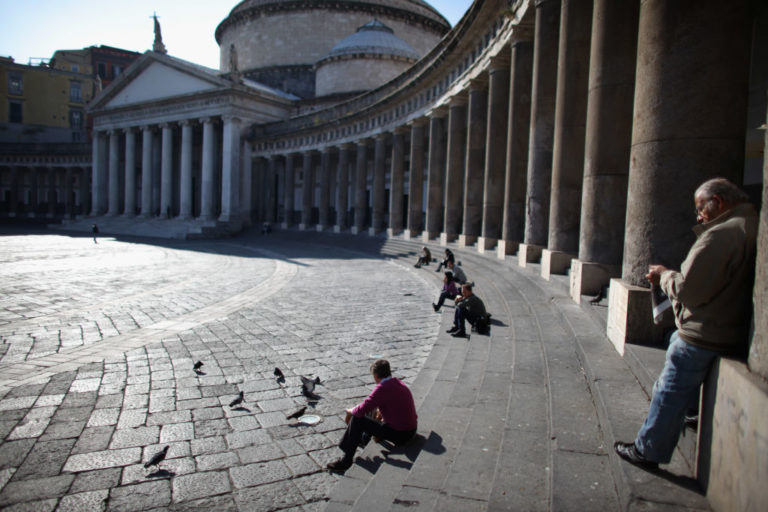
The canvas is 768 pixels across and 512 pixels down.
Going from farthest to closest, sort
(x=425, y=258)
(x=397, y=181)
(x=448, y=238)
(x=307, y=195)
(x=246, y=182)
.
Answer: (x=246, y=182), (x=307, y=195), (x=397, y=181), (x=448, y=238), (x=425, y=258)

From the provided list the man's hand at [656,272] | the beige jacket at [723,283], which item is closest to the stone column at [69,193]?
the man's hand at [656,272]

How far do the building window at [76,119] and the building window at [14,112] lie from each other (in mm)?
4937

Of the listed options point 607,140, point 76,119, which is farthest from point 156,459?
point 76,119

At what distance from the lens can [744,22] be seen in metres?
3.83

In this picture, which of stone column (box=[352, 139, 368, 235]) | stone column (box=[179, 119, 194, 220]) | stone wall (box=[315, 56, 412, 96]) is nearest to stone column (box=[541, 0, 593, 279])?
stone column (box=[352, 139, 368, 235])

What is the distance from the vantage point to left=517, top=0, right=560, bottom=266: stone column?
9812 mm

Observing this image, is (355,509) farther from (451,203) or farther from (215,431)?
(451,203)

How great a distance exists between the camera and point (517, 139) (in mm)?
12211

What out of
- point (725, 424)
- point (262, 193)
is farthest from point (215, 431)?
point (262, 193)

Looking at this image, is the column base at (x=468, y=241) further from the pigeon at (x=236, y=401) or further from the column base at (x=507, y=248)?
the pigeon at (x=236, y=401)

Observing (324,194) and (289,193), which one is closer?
(324,194)

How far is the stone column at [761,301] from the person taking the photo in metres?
2.25

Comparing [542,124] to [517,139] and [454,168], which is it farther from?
[454,168]

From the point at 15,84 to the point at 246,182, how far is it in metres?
36.4
